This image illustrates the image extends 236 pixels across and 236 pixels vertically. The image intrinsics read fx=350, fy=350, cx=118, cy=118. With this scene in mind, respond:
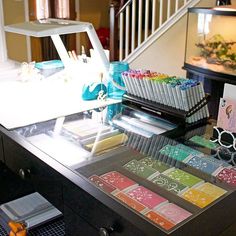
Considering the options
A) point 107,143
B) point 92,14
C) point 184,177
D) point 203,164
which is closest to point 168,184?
point 184,177

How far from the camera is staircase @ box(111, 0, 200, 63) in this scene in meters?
3.67

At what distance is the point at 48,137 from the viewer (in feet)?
4.14

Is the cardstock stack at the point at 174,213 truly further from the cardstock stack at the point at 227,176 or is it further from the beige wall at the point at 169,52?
the beige wall at the point at 169,52

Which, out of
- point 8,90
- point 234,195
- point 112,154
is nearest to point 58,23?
point 8,90

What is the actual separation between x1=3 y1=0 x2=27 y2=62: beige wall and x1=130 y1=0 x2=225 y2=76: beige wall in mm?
1833

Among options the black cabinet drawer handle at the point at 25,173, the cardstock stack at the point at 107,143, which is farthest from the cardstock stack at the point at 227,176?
the black cabinet drawer handle at the point at 25,173

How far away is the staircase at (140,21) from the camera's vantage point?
3.67 meters

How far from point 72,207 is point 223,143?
0.55 meters

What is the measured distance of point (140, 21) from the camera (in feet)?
12.5

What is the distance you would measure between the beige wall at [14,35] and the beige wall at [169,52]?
6.02 feet

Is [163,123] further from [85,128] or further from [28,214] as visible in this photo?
[28,214]

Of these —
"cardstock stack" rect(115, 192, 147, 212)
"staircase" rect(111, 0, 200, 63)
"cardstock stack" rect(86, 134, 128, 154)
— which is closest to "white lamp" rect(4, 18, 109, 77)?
"cardstock stack" rect(86, 134, 128, 154)

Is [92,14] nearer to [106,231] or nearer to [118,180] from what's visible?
[118,180]

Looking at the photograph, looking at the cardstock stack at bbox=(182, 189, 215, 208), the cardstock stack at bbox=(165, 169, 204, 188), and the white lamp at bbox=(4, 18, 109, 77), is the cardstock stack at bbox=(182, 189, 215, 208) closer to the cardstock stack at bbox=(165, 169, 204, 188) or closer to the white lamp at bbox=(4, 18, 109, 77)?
the cardstock stack at bbox=(165, 169, 204, 188)
